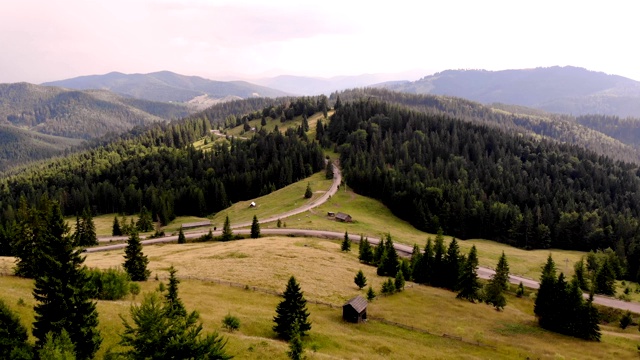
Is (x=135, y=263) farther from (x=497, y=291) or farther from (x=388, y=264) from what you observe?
(x=497, y=291)

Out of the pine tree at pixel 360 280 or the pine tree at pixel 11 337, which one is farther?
the pine tree at pixel 360 280

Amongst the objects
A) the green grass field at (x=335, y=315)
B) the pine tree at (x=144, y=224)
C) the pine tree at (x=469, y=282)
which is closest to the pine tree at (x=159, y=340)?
the green grass field at (x=335, y=315)

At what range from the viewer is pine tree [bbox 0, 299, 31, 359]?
26.4m

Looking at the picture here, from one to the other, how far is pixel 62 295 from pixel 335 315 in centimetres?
4094

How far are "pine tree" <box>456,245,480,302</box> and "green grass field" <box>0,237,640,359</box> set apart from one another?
7.74ft

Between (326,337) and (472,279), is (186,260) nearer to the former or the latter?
(326,337)

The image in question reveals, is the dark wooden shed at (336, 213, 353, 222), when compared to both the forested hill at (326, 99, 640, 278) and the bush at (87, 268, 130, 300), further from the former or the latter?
the bush at (87, 268, 130, 300)

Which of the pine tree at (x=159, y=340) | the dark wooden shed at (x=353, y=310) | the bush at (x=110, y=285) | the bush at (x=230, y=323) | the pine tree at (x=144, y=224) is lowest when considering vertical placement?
the pine tree at (x=144, y=224)

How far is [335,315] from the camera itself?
2387 inches

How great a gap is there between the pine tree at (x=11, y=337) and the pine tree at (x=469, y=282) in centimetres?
7093

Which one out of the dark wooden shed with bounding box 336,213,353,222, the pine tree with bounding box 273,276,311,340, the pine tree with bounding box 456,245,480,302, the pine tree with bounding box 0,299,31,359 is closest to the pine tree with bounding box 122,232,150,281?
the pine tree with bounding box 273,276,311,340

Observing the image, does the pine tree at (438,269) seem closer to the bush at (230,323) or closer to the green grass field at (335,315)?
the green grass field at (335,315)

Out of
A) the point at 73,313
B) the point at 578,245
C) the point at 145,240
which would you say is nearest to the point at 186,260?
the point at 145,240

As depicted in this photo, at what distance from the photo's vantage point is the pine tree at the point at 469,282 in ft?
251
